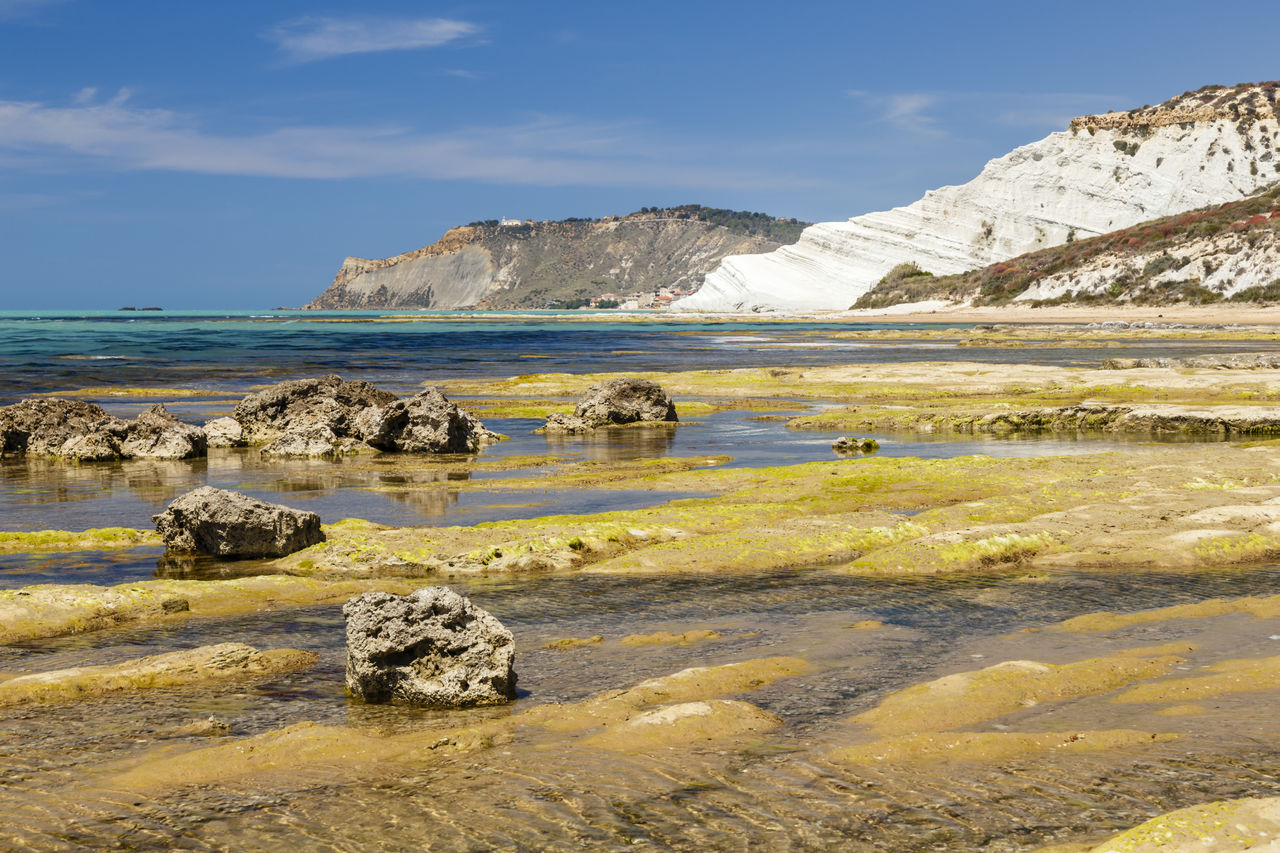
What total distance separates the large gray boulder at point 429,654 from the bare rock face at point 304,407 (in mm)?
23280

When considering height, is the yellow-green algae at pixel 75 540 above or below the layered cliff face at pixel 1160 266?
below

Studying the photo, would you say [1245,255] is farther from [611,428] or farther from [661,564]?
[661,564]

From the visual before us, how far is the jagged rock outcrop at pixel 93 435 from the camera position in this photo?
31.2 metres

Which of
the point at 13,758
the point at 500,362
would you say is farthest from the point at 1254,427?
the point at 500,362

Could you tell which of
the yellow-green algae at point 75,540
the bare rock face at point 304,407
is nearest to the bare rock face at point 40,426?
the bare rock face at point 304,407

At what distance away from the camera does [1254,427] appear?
104 feet

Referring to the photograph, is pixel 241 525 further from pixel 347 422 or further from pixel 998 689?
pixel 347 422

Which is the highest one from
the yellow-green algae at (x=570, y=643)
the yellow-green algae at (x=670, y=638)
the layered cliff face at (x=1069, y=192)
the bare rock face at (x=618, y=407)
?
the layered cliff face at (x=1069, y=192)

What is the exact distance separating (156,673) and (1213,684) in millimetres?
10420

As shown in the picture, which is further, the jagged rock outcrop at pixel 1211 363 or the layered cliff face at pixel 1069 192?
the layered cliff face at pixel 1069 192

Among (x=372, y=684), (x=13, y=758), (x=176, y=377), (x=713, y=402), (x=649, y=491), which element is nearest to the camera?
(x=13, y=758)

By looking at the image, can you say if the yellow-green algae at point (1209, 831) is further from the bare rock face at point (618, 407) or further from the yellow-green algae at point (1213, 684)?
the bare rock face at point (618, 407)

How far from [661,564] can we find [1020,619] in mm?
5414

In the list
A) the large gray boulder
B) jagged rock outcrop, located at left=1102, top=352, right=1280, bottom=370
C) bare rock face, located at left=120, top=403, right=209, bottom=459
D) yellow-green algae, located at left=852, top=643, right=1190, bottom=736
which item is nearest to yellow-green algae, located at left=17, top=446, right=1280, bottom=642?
the large gray boulder
